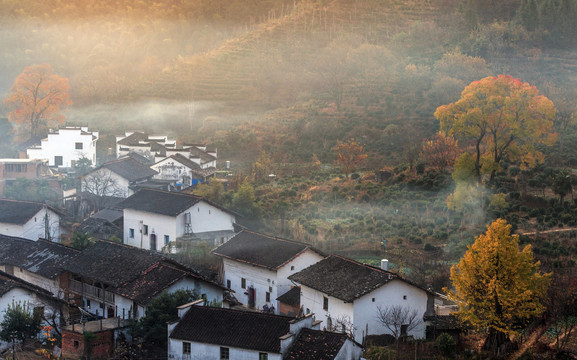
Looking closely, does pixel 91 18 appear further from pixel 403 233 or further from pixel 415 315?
pixel 415 315

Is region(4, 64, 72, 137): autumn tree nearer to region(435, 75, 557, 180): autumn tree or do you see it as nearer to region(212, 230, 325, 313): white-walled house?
region(212, 230, 325, 313): white-walled house

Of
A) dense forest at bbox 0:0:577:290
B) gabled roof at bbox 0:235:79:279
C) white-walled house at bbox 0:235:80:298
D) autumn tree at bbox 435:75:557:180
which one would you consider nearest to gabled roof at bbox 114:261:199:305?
white-walled house at bbox 0:235:80:298

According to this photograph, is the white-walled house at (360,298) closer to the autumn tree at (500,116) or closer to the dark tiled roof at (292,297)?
the dark tiled roof at (292,297)

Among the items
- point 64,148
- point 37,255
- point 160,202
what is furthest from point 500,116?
point 64,148

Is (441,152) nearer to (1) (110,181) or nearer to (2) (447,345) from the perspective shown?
(1) (110,181)

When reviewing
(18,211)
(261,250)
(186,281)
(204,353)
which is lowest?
(18,211)

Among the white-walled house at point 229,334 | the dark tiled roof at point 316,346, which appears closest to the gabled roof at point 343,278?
the white-walled house at point 229,334
